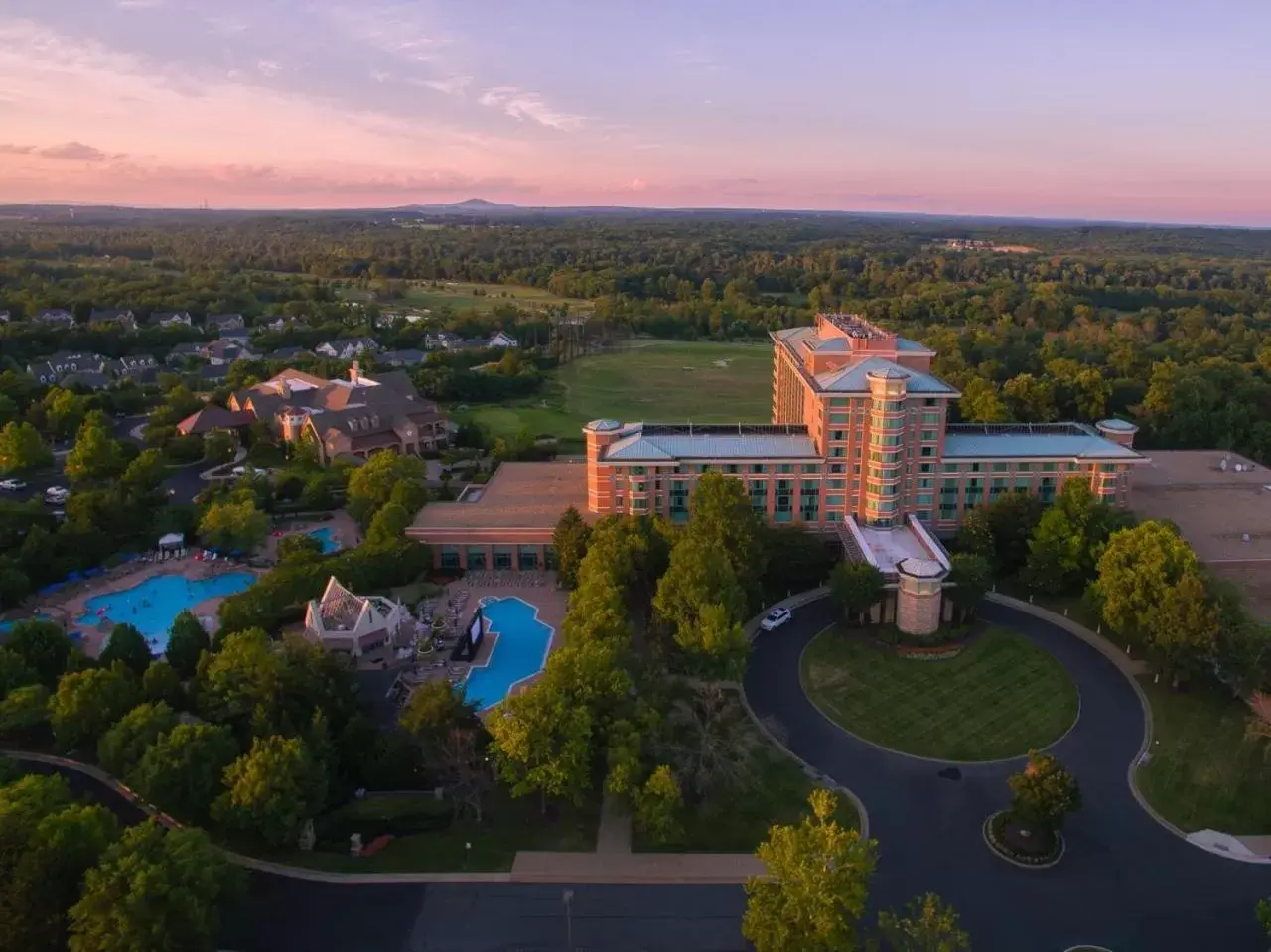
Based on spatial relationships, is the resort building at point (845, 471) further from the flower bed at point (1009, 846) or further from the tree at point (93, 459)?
the tree at point (93, 459)

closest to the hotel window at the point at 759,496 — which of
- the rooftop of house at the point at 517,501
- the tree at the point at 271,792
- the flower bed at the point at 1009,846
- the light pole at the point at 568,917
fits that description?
the rooftop of house at the point at 517,501

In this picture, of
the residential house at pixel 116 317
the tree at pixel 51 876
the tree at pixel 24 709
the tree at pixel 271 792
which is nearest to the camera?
the tree at pixel 51 876

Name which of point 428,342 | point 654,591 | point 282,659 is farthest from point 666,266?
point 282,659

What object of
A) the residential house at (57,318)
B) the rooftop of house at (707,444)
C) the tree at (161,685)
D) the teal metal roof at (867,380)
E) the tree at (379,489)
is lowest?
the tree at (161,685)

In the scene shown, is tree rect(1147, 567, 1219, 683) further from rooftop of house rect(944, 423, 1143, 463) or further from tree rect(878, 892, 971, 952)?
tree rect(878, 892, 971, 952)

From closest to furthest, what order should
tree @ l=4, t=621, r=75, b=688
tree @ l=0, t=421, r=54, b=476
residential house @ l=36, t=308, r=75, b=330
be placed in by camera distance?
tree @ l=4, t=621, r=75, b=688 < tree @ l=0, t=421, r=54, b=476 < residential house @ l=36, t=308, r=75, b=330

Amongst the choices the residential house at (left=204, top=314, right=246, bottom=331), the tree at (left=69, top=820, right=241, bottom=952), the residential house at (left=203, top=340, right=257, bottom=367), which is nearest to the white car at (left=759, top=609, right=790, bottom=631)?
the tree at (left=69, top=820, right=241, bottom=952)

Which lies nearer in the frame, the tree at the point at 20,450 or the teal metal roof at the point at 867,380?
the teal metal roof at the point at 867,380
